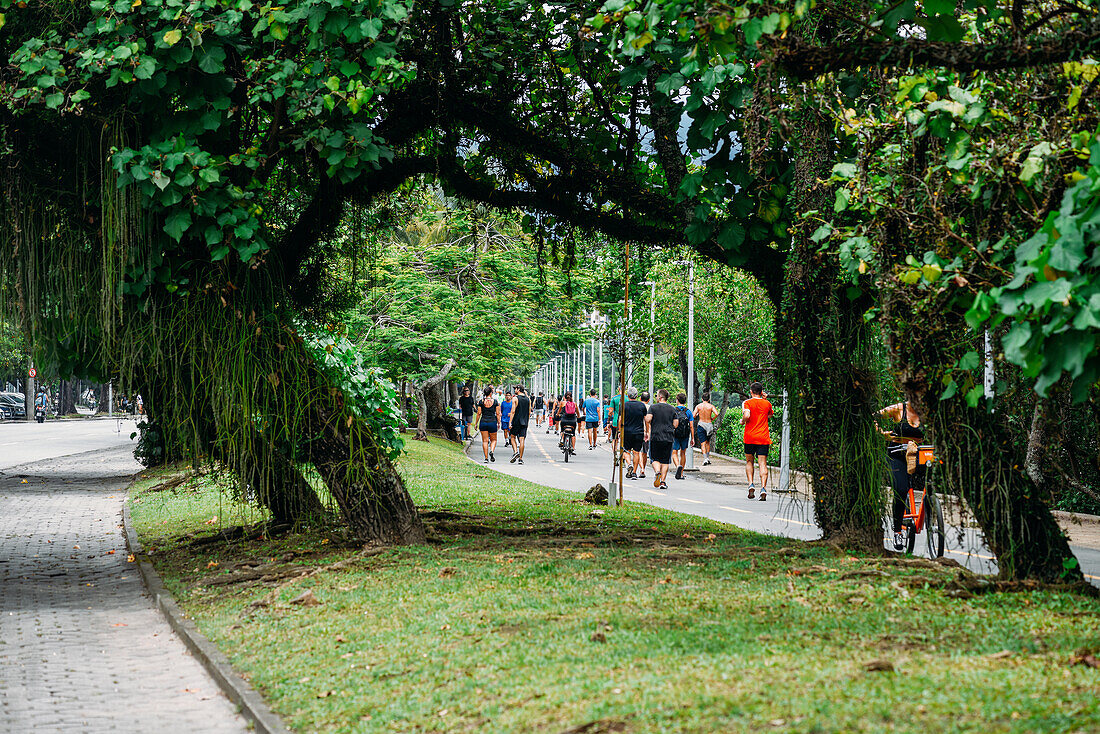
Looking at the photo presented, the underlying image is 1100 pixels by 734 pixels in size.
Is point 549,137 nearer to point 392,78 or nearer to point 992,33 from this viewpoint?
point 392,78

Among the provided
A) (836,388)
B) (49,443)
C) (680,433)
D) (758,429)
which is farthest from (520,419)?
(836,388)

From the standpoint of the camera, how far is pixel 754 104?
736cm

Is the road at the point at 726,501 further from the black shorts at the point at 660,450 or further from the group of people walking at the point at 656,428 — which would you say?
the black shorts at the point at 660,450

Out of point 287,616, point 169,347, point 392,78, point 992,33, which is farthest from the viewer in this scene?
point 169,347

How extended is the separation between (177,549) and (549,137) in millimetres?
5946

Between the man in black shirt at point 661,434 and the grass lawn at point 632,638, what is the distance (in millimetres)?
9360

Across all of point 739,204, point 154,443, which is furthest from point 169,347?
point 739,204

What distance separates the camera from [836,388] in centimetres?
906

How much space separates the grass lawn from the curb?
9 cm

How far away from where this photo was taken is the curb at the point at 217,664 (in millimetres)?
5113

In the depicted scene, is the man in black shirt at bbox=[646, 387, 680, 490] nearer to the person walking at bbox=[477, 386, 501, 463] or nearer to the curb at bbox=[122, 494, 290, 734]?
the person walking at bbox=[477, 386, 501, 463]

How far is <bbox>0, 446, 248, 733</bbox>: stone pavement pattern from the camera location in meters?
5.60

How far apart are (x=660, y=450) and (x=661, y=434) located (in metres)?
0.36

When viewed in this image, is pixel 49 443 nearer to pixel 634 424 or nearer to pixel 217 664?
pixel 634 424
